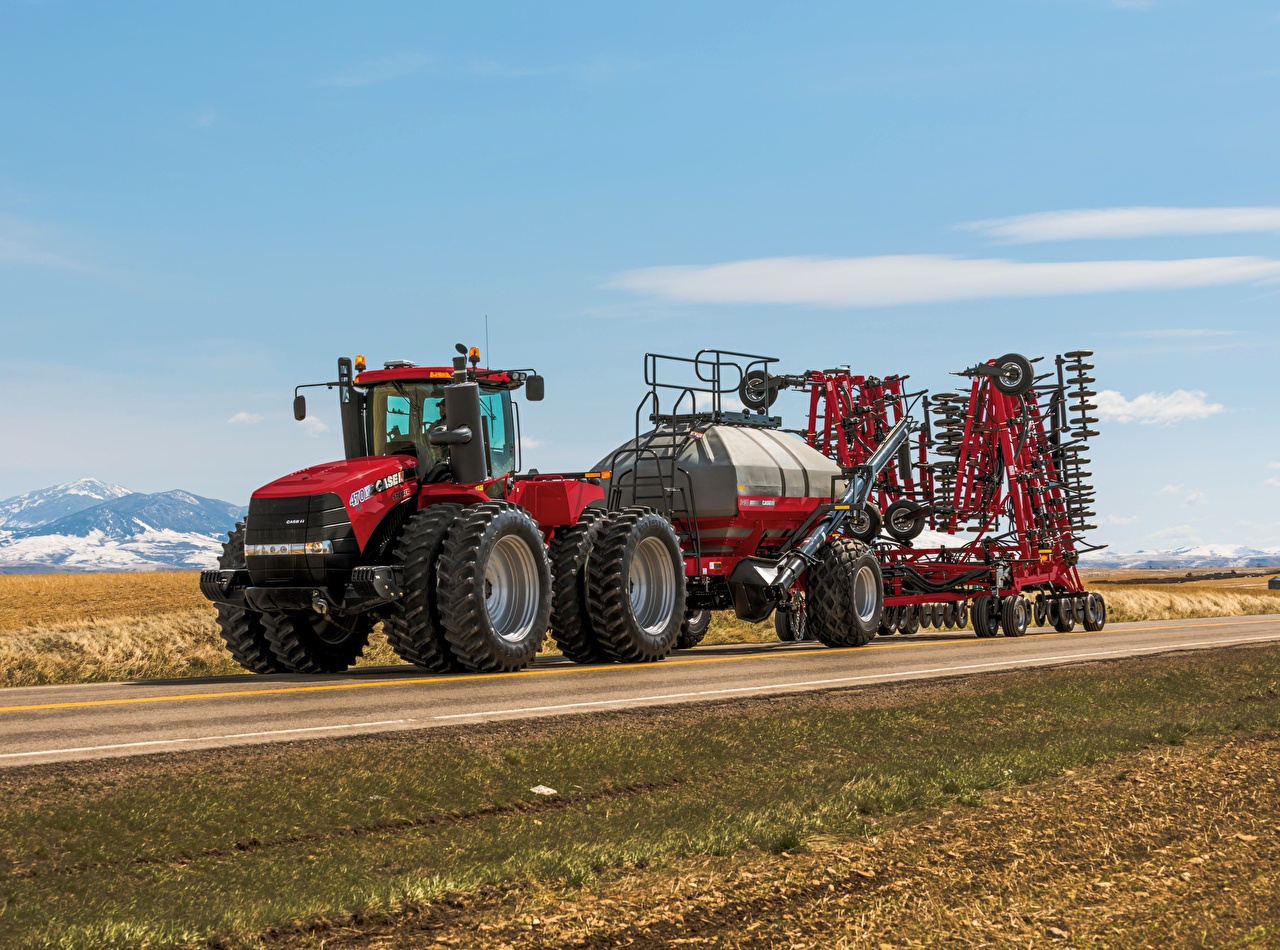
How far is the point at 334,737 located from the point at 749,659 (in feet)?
32.5

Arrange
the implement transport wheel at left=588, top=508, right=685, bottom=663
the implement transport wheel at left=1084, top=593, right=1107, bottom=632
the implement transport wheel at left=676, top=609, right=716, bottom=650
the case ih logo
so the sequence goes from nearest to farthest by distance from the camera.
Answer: the case ih logo
the implement transport wheel at left=588, top=508, right=685, bottom=663
the implement transport wheel at left=676, top=609, right=716, bottom=650
the implement transport wheel at left=1084, top=593, right=1107, bottom=632

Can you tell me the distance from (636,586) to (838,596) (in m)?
5.60

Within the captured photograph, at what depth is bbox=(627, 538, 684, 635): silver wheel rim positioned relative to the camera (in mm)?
18984

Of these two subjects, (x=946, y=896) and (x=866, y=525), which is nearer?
(x=946, y=896)

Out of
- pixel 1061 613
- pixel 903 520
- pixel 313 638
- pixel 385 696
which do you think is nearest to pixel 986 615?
pixel 903 520

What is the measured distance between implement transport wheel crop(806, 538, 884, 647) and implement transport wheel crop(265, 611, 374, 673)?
878cm

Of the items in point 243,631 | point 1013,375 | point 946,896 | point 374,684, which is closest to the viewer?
point 946,896

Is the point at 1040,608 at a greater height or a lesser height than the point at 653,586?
lesser

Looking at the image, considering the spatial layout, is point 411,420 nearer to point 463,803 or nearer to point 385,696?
point 385,696

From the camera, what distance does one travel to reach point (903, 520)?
29047mm

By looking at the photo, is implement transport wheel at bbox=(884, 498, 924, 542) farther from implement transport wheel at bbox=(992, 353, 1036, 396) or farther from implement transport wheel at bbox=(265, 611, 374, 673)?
implement transport wheel at bbox=(265, 611, 374, 673)

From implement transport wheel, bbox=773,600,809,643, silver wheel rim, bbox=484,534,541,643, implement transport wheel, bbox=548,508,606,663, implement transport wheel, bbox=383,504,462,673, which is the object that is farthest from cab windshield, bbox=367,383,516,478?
implement transport wheel, bbox=773,600,809,643

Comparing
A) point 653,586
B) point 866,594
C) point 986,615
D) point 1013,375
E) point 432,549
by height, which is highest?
point 1013,375

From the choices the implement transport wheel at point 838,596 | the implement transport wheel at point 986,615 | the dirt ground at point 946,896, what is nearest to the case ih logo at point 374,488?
the dirt ground at point 946,896
